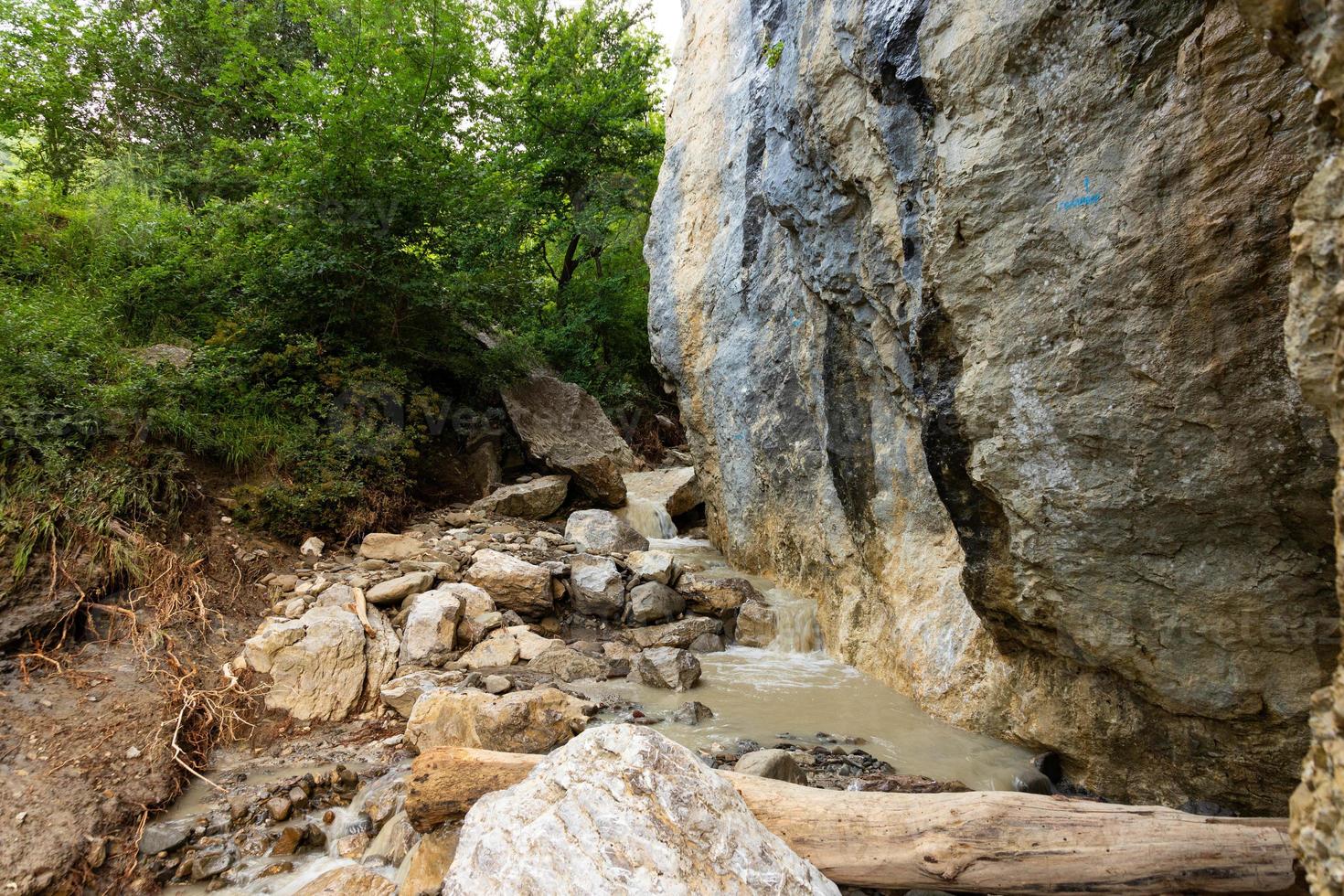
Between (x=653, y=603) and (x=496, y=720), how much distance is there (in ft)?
9.24

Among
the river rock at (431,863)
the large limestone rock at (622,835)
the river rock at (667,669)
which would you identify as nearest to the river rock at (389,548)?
the river rock at (667,669)

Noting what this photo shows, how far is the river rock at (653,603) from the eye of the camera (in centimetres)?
654

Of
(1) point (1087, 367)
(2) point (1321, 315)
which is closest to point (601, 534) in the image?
(1) point (1087, 367)

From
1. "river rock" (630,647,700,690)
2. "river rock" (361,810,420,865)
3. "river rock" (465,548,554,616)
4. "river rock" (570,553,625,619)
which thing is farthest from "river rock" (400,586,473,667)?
"river rock" (361,810,420,865)

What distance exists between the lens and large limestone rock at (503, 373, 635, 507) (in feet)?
32.6

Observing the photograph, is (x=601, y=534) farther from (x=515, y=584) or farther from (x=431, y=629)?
(x=431, y=629)

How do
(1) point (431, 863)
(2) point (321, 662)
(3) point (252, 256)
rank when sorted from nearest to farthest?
(1) point (431, 863), (2) point (321, 662), (3) point (252, 256)

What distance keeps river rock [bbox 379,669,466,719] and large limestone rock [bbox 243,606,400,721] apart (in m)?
0.18

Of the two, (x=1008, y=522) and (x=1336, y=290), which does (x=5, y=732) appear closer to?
(x=1008, y=522)

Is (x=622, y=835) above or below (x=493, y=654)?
above

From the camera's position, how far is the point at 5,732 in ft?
12.1

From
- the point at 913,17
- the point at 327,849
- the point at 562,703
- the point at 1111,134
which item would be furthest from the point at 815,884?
the point at 913,17

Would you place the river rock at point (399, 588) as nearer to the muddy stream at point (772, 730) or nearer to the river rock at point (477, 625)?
the river rock at point (477, 625)

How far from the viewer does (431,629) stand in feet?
17.7
